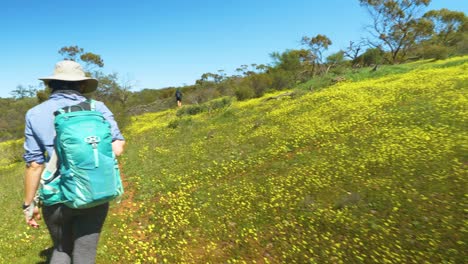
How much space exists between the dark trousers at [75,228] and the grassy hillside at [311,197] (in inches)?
107

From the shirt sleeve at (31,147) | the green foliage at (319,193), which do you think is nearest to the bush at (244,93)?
the green foliage at (319,193)

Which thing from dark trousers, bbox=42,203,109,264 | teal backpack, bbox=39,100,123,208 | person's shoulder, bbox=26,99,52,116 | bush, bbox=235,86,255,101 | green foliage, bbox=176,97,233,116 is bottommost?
green foliage, bbox=176,97,233,116

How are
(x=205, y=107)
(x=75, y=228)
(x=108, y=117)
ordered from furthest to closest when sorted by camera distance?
(x=205, y=107) < (x=108, y=117) < (x=75, y=228)

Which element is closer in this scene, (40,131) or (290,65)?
(40,131)

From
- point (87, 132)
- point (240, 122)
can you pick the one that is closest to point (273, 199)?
point (87, 132)

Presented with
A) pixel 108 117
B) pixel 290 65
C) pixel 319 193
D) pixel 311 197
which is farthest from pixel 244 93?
pixel 108 117

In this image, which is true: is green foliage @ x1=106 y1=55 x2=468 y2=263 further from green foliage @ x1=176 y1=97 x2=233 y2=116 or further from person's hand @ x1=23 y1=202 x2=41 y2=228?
green foliage @ x1=176 y1=97 x2=233 y2=116

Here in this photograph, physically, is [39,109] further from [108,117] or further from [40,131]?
[108,117]

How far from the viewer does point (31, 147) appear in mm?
3168

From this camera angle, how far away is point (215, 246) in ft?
20.4

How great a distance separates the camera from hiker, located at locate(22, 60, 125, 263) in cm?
318

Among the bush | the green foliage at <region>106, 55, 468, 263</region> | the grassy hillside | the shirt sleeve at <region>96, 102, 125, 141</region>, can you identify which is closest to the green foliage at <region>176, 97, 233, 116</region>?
the bush

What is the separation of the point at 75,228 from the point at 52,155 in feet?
2.66

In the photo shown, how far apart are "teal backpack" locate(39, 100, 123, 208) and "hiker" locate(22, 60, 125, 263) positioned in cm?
16
